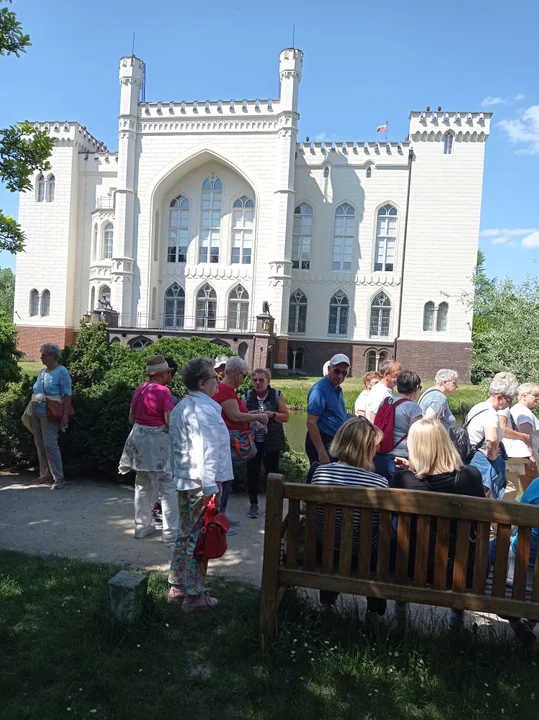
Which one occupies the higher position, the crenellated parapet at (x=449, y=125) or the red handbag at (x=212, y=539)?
the crenellated parapet at (x=449, y=125)

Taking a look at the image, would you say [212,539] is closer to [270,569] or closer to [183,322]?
[270,569]

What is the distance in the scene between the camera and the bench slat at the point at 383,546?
290 centimetres

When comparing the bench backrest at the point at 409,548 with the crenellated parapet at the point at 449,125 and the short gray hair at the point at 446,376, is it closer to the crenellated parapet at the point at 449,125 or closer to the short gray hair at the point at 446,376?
the short gray hair at the point at 446,376

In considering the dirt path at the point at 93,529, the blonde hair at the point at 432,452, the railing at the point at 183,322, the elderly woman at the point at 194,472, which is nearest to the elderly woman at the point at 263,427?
the dirt path at the point at 93,529

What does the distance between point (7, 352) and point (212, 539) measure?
5.78 metres

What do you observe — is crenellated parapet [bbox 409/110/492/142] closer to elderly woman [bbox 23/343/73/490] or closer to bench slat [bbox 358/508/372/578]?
elderly woman [bbox 23/343/73/490]

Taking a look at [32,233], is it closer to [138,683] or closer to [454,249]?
[454,249]

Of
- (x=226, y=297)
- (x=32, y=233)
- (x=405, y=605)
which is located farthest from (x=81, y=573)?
(x=32, y=233)

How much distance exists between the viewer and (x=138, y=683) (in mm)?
2693

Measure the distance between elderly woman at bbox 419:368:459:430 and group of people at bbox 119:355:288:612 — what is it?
59.5 inches

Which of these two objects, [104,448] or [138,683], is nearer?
[138,683]

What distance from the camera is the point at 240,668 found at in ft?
9.37

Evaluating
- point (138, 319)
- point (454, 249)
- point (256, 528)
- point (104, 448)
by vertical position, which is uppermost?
point (454, 249)

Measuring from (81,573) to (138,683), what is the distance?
1.43m
